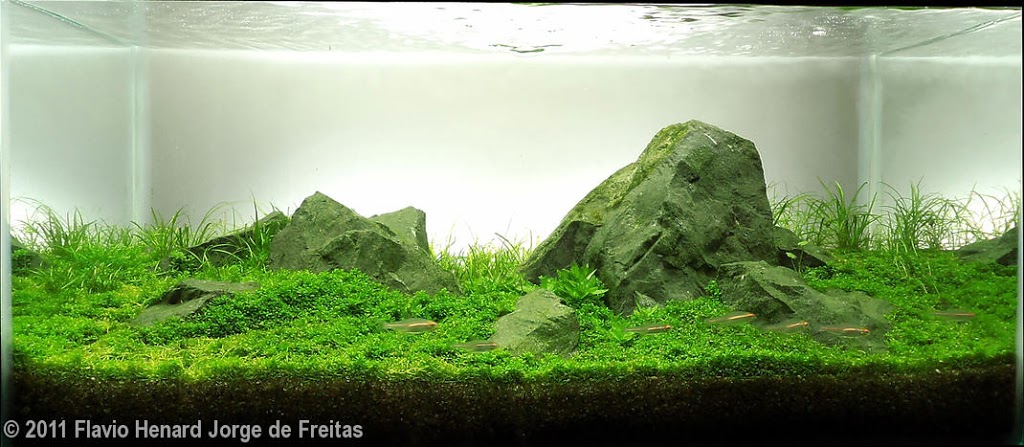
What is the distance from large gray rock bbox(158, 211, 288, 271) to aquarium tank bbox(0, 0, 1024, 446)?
2 cm

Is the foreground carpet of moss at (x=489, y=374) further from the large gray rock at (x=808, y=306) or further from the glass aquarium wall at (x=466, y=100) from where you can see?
the glass aquarium wall at (x=466, y=100)

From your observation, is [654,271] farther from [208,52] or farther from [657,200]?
[208,52]

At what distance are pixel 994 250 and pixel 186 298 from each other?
15.2ft

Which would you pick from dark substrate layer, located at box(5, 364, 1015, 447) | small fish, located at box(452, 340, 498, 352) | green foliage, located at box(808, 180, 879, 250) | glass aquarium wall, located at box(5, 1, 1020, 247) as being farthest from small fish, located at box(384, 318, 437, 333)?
green foliage, located at box(808, 180, 879, 250)

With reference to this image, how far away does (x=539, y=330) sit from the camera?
10.2ft

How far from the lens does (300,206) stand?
4.25 m

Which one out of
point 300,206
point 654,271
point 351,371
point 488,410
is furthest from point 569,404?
point 300,206

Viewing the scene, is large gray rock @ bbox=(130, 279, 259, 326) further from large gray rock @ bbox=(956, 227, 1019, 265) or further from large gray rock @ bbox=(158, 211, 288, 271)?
large gray rock @ bbox=(956, 227, 1019, 265)

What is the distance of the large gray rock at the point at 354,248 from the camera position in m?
4.01

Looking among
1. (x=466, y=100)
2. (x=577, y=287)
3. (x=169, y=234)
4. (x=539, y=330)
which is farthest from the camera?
(x=466, y=100)

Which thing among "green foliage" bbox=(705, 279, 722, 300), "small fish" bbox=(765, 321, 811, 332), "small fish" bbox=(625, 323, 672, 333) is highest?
"green foliage" bbox=(705, 279, 722, 300)

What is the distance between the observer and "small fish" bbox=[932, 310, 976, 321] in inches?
129

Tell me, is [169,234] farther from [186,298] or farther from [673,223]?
[673,223]

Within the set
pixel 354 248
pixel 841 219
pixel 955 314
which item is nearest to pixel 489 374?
pixel 354 248
